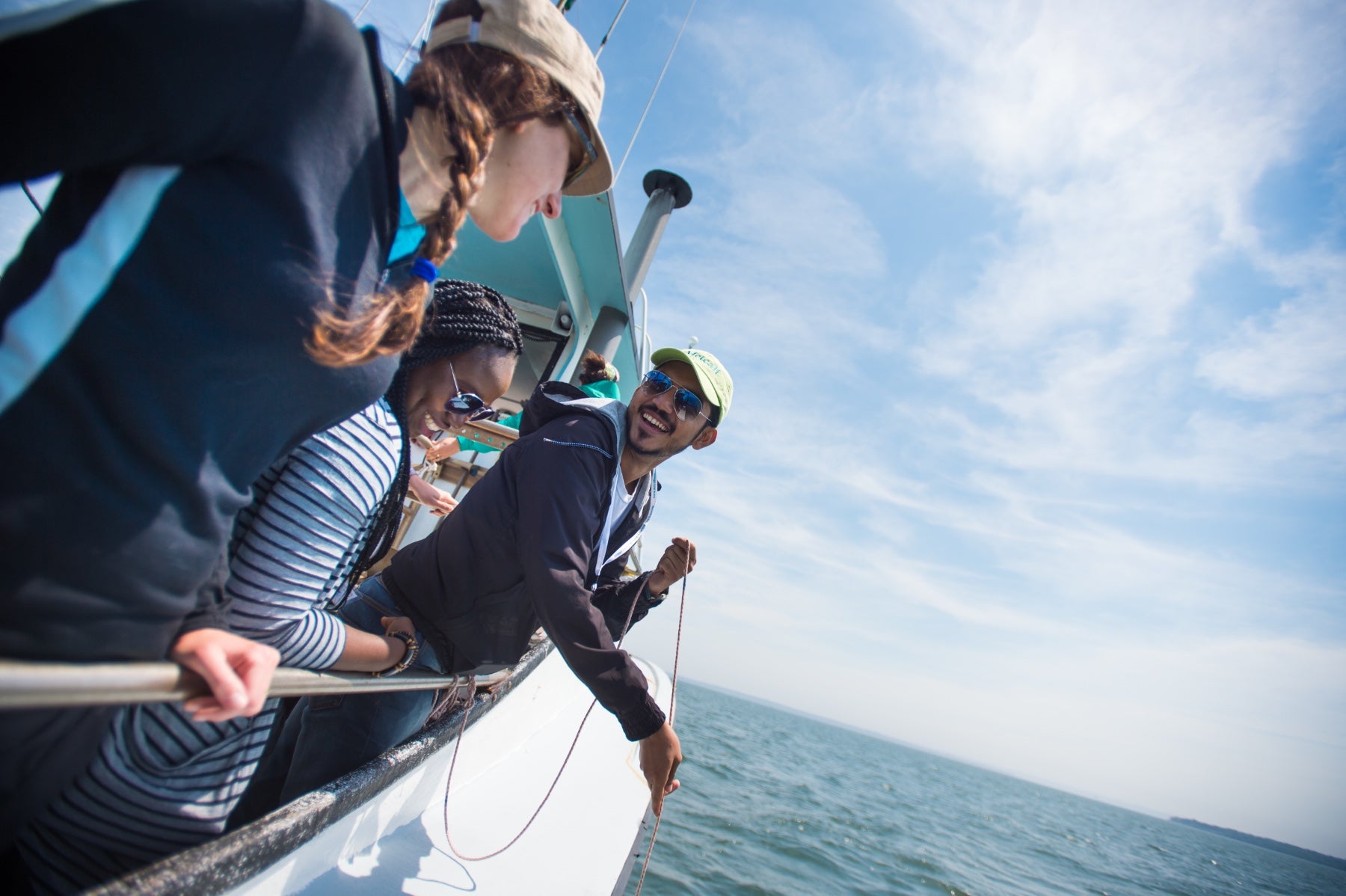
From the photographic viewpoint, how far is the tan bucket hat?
0.91 metres

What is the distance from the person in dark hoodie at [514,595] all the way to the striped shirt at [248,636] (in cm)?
52

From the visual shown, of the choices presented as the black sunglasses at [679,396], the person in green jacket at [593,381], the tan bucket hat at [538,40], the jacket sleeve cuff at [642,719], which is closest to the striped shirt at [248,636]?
the tan bucket hat at [538,40]

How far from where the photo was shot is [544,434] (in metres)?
1.87

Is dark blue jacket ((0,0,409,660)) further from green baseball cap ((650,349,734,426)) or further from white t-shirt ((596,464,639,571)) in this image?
green baseball cap ((650,349,734,426))

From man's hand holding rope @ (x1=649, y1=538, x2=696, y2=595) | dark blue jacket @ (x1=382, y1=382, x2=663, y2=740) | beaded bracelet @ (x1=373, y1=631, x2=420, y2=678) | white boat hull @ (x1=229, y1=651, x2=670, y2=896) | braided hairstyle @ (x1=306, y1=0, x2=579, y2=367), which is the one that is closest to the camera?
braided hairstyle @ (x1=306, y1=0, x2=579, y2=367)

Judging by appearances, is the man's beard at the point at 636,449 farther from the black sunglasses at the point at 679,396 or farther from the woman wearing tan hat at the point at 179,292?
the woman wearing tan hat at the point at 179,292

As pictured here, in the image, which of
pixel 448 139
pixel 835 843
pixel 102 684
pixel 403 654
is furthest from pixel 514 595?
pixel 835 843

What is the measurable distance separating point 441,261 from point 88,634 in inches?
23.9

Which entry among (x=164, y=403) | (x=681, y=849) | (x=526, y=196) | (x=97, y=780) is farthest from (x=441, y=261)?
(x=681, y=849)

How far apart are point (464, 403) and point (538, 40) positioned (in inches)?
32.6

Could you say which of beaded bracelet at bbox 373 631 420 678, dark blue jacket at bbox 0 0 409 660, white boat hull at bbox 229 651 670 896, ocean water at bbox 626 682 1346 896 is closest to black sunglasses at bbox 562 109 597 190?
dark blue jacket at bbox 0 0 409 660

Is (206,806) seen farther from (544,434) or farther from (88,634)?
(544,434)

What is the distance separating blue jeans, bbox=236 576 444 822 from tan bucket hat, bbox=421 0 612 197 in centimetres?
146

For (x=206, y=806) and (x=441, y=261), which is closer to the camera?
(x=441, y=261)
